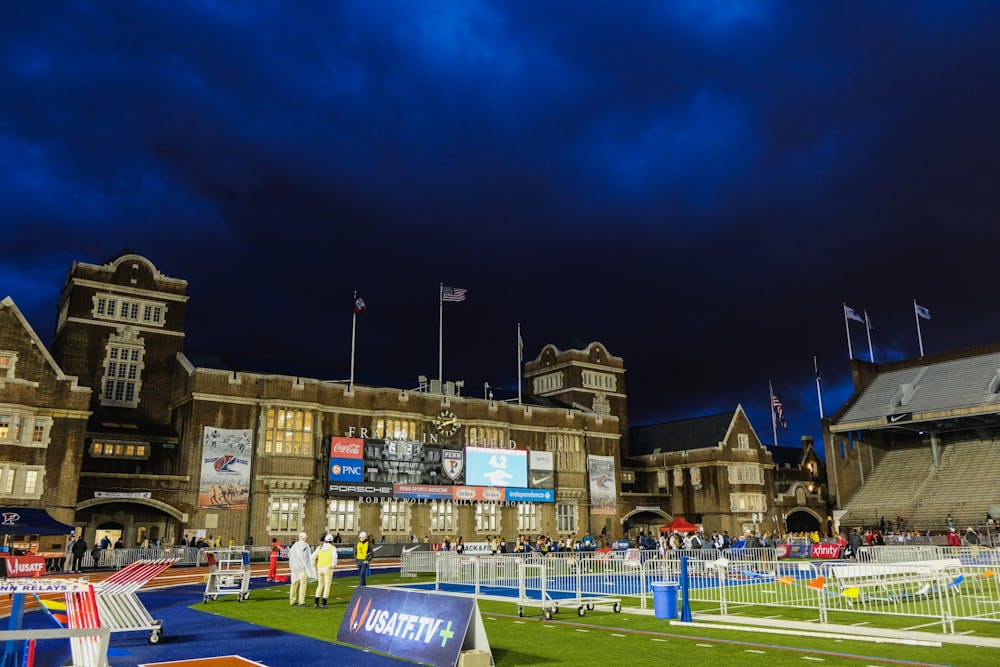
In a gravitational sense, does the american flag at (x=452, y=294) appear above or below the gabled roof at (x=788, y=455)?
above

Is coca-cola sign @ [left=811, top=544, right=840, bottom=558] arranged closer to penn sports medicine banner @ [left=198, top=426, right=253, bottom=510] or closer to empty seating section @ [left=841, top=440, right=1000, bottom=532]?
empty seating section @ [left=841, top=440, right=1000, bottom=532]

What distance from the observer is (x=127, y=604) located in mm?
15086

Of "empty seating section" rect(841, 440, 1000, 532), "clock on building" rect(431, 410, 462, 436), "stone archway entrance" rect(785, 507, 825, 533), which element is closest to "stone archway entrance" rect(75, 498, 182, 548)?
"clock on building" rect(431, 410, 462, 436)

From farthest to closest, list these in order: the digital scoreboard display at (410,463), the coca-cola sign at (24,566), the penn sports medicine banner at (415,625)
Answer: the digital scoreboard display at (410,463) < the coca-cola sign at (24,566) < the penn sports medicine banner at (415,625)

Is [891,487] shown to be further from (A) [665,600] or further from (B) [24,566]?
(B) [24,566]

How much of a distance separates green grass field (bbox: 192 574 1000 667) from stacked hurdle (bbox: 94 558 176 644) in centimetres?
279

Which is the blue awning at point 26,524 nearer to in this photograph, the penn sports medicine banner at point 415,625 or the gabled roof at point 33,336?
the gabled roof at point 33,336

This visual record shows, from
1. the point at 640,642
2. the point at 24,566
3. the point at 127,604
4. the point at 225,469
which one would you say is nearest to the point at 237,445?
the point at 225,469

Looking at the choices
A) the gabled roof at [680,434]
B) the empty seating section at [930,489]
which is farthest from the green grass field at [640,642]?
the gabled roof at [680,434]

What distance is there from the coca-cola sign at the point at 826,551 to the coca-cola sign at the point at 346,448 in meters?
29.2

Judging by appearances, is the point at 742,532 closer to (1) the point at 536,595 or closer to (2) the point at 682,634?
(1) the point at 536,595

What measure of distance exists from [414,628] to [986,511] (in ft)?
187

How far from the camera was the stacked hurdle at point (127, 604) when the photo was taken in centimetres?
1340

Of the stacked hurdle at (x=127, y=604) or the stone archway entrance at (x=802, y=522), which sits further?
the stone archway entrance at (x=802, y=522)
